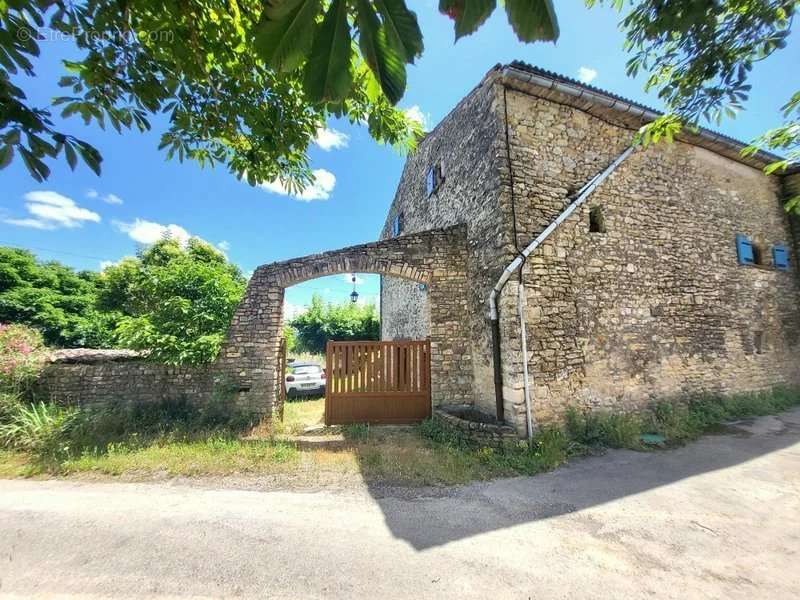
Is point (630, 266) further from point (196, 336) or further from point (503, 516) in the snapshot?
point (196, 336)

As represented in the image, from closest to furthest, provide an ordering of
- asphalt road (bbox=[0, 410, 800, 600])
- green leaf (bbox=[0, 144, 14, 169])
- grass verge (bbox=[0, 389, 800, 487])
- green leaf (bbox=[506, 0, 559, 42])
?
green leaf (bbox=[506, 0, 559, 42])
green leaf (bbox=[0, 144, 14, 169])
asphalt road (bbox=[0, 410, 800, 600])
grass verge (bbox=[0, 389, 800, 487])

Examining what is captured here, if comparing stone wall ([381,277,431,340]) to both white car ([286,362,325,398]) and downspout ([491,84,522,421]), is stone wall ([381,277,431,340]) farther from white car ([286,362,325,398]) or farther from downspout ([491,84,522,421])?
white car ([286,362,325,398])

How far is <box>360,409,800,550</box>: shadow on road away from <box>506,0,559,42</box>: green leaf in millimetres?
3609

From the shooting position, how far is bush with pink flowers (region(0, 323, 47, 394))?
5.61 meters

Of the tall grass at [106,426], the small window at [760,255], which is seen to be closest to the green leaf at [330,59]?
the tall grass at [106,426]

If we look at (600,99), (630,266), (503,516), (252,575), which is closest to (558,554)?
(503,516)

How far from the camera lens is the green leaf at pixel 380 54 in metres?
1.08

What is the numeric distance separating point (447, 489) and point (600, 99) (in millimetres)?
7530

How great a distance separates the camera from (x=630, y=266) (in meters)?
6.33

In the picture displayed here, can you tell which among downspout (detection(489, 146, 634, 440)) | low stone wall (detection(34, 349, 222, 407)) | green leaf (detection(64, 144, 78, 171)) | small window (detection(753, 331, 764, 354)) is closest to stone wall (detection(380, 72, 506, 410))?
downspout (detection(489, 146, 634, 440))

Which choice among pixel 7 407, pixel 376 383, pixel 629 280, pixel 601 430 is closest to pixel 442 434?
pixel 376 383

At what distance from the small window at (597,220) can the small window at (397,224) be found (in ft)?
20.5

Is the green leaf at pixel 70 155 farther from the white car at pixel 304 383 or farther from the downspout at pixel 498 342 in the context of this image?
the white car at pixel 304 383

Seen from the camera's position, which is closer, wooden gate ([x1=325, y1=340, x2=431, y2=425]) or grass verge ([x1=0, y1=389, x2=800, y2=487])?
grass verge ([x1=0, y1=389, x2=800, y2=487])
